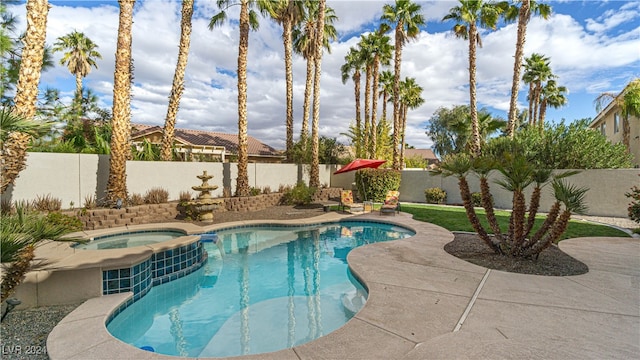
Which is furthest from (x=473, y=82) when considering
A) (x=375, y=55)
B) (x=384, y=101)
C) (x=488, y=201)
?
(x=488, y=201)

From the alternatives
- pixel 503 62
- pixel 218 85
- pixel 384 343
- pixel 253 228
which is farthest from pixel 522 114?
pixel 384 343

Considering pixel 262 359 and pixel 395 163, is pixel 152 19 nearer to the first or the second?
pixel 262 359

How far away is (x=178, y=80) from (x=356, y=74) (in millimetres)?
16220

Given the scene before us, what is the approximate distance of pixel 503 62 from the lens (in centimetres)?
2061

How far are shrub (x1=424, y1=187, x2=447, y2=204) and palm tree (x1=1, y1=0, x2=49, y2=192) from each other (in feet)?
58.3

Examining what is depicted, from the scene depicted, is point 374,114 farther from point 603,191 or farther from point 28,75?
point 28,75

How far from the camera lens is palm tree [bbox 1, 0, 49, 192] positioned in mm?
7641

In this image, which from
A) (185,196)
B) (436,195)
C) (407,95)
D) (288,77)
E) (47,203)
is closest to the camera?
(47,203)

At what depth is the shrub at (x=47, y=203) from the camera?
9160 mm

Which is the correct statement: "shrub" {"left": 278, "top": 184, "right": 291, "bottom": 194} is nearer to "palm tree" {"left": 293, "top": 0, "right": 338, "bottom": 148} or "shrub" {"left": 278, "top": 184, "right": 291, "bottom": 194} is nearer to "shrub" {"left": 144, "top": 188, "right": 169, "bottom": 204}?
"palm tree" {"left": 293, "top": 0, "right": 338, "bottom": 148}

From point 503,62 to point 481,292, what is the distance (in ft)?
70.5

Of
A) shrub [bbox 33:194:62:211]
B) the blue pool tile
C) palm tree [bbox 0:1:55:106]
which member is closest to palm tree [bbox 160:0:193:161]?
shrub [bbox 33:194:62:211]

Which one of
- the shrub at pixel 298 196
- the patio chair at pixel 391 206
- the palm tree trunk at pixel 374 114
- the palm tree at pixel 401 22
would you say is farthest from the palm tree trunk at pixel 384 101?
the patio chair at pixel 391 206

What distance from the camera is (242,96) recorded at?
1386 centimetres
